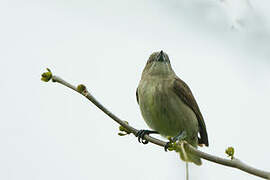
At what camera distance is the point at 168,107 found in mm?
4516

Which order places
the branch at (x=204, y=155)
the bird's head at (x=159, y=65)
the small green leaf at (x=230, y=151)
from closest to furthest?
the branch at (x=204, y=155), the small green leaf at (x=230, y=151), the bird's head at (x=159, y=65)

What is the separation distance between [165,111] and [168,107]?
60mm

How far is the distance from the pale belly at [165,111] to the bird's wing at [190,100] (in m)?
0.07

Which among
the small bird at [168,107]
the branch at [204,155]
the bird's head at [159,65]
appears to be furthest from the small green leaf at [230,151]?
the bird's head at [159,65]

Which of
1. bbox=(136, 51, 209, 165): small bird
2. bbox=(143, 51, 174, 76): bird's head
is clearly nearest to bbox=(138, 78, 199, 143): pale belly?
bbox=(136, 51, 209, 165): small bird

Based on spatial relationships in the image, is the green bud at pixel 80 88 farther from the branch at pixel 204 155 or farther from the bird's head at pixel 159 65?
the bird's head at pixel 159 65

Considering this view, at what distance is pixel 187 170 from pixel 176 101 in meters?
2.49

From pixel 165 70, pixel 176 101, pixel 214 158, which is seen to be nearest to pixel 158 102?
pixel 176 101

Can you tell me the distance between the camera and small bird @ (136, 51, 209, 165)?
14.8ft

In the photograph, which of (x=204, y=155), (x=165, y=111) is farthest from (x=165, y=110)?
(x=204, y=155)

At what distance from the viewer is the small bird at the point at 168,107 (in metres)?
4.52

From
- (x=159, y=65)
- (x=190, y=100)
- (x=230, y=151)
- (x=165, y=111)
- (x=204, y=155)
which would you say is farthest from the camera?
(x=159, y=65)

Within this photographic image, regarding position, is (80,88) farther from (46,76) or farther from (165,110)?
(165,110)

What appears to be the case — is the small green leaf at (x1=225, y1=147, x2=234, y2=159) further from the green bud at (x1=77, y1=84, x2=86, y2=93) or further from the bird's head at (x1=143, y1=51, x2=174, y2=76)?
the bird's head at (x1=143, y1=51, x2=174, y2=76)
